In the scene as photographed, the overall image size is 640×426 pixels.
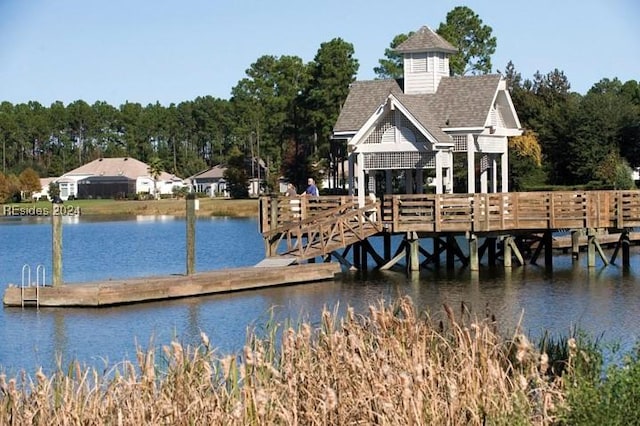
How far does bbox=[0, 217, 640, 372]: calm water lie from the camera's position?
20.2 m

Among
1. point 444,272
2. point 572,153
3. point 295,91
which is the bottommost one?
point 444,272

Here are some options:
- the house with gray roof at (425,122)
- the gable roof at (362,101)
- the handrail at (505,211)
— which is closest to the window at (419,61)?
the house with gray roof at (425,122)

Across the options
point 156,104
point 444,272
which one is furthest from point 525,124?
point 156,104

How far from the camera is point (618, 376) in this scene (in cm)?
1055

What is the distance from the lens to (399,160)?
114ft

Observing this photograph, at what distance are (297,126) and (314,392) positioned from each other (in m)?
79.7

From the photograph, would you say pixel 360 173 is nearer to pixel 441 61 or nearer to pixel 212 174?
pixel 441 61

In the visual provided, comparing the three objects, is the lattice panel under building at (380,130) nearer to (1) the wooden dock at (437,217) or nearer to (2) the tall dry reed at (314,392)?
(1) the wooden dock at (437,217)

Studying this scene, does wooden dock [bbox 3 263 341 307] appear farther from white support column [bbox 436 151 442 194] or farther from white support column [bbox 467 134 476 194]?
white support column [bbox 467 134 476 194]

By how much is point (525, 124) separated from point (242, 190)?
35868 millimetres

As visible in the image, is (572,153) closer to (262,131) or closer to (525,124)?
(525,124)

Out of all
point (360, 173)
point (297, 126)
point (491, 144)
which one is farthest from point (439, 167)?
point (297, 126)

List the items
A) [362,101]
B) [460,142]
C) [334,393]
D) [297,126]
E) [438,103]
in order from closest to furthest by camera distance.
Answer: [334,393], [460,142], [438,103], [362,101], [297,126]

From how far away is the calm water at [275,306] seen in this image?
66.4ft
